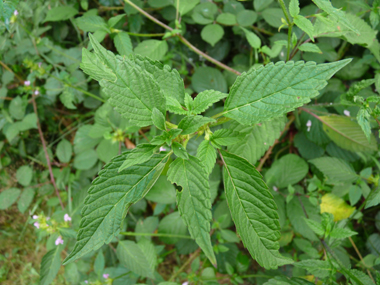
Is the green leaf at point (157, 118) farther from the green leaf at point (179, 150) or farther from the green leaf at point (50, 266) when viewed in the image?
the green leaf at point (50, 266)

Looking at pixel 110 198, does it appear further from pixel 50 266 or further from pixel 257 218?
pixel 50 266

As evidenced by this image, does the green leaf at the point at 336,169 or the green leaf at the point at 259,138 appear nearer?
the green leaf at the point at 259,138

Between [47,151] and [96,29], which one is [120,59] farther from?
[47,151]

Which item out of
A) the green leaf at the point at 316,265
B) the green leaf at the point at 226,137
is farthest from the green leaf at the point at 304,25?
the green leaf at the point at 316,265

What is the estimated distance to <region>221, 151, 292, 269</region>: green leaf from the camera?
0.90 m

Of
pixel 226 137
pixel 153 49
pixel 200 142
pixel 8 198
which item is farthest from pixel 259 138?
pixel 8 198

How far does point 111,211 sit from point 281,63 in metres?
0.84

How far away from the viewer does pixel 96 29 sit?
1.74 metres

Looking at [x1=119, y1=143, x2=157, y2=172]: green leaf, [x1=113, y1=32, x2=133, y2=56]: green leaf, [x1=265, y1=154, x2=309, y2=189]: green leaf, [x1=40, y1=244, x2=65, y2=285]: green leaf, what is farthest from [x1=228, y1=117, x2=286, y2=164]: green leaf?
[x1=40, y1=244, x2=65, y2=285]: green leaf

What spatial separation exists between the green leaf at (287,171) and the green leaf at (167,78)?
1.10m

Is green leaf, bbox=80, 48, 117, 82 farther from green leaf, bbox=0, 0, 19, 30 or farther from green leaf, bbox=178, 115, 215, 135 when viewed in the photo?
green leaf, bbox=0, 0, 19, 30

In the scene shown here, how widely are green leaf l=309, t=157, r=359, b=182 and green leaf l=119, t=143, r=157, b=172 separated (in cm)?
137

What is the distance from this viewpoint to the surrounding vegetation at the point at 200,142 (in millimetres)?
909

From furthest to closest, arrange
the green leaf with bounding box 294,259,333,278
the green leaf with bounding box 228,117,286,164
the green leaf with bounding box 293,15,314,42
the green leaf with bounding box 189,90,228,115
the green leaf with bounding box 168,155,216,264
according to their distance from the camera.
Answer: the green leaf with bounding box 228,117,286,164 < the green leaf with bounding box 294,259,333,278 < the green leaf with bounding box 293,15,314,42 < the green leaf with bounding box 189,90,228,115 < the green leaf with bounding box 168,155,216,264
